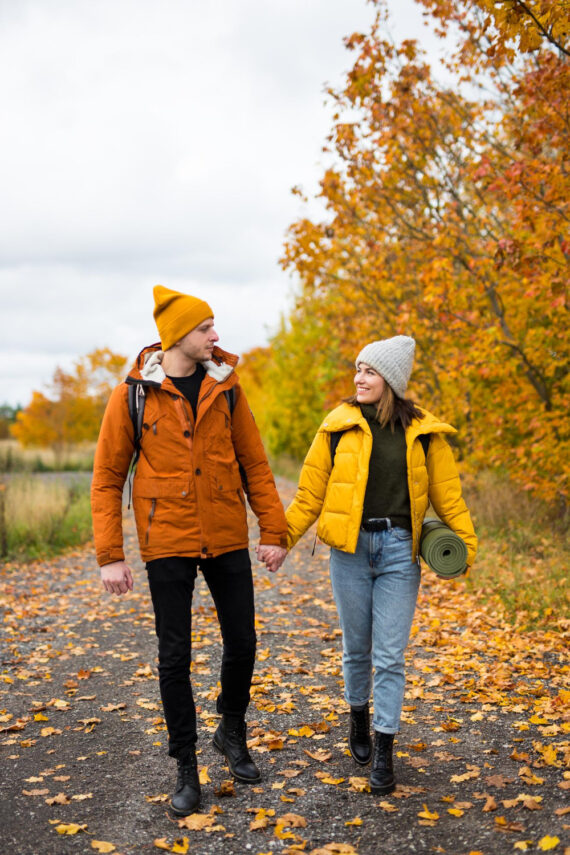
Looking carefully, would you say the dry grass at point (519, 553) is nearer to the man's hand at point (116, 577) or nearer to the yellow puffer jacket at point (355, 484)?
the yellow puffer jacket at point (355, 484)

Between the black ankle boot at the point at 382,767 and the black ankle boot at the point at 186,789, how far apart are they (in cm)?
84

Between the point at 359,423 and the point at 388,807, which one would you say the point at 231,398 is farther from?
the point at 388,807

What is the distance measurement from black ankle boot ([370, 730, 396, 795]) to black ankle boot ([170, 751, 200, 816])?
2.77 feet

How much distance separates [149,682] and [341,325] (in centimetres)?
1062

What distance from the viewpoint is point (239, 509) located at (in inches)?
152

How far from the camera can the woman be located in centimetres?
387

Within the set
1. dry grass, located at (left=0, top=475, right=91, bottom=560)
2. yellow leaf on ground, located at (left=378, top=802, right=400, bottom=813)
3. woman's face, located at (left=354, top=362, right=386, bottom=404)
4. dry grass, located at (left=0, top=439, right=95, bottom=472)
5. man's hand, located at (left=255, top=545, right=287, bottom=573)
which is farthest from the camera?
dry grass, located at (left=0, top=439, right=95, bottom=472)

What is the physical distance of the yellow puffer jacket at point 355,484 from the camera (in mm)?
3891

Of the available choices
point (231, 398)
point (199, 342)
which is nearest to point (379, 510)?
point (231, 398)

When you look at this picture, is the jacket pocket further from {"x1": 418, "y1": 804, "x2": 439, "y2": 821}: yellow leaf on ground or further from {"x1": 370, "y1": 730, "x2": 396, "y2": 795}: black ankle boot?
{"x1": 418, "y1": 804, "x2": 439, "y2": 821}: yellow leaf on ground

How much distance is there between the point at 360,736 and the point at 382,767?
0.37 meters

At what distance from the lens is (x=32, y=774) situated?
4.21m

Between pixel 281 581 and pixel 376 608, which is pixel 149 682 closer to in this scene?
pixel 376 608

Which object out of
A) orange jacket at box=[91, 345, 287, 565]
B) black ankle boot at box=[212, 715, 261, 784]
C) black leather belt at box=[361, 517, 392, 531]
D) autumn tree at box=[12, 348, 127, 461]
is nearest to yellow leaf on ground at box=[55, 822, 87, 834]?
black ankle boot at box=[212, 715, 261, 784]
